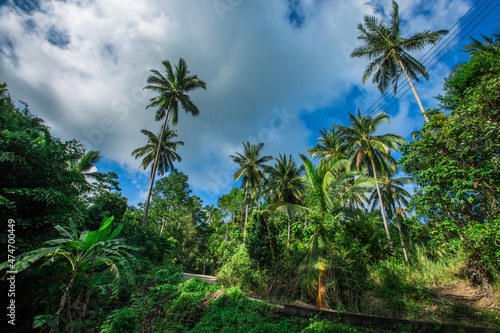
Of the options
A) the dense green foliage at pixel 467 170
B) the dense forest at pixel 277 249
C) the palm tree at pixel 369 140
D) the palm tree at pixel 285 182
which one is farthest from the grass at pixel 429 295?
the palm tree at pixel 285 182

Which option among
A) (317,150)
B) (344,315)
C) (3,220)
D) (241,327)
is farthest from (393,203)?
(3,220)

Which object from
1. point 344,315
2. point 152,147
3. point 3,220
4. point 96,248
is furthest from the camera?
point 152,147

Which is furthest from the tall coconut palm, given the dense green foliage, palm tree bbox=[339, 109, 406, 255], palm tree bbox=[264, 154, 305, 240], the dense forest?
the dense green foliage

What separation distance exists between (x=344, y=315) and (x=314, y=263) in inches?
108

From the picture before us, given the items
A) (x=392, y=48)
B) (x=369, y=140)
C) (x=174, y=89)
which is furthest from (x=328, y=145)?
(x=174, y=89)

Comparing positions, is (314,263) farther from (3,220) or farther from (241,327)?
(3,220)

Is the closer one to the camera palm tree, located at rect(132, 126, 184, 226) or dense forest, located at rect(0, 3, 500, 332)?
dense forest, located at rect(0, 3, 500, 332)

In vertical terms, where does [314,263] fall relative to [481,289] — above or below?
above

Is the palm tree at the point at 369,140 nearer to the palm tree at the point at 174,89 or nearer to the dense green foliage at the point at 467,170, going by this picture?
the dense green foliage at the point at 467,170

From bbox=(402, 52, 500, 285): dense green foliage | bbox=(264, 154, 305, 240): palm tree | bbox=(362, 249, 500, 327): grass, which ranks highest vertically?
bbox=(264, 154, 305, 240): palm tree

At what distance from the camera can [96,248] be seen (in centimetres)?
600

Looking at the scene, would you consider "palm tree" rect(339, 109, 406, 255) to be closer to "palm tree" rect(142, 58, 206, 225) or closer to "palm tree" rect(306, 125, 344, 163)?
"palm tree" rect(306, 125, 344, 163)

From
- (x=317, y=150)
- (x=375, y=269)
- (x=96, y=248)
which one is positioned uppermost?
(x=317, y=150)

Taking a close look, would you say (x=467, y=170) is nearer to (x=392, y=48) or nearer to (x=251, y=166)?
(x=392, y=48)
